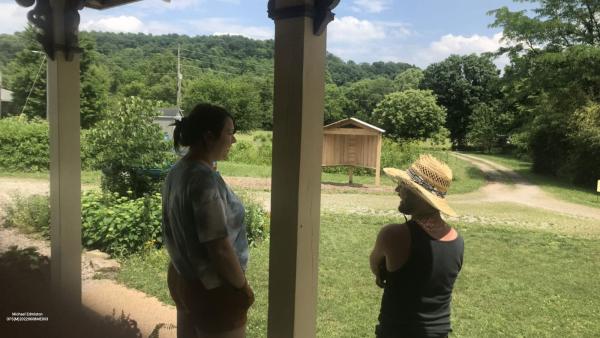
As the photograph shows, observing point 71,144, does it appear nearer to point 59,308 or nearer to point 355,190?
point 59,308

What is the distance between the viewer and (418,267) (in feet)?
3.76

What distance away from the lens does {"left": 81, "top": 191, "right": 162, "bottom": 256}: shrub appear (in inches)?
167

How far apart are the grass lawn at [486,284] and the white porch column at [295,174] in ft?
5.94

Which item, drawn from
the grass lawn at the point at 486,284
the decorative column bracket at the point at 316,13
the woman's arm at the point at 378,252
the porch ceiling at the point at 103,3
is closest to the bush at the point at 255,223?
the grass lawn at the point at 486,284

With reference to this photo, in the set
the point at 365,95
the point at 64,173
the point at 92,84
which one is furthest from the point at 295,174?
the point at 92,84

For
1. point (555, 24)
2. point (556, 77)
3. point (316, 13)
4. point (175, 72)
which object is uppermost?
point (555, 24)

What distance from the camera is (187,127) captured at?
3.78ft

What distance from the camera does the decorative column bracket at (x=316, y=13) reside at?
977 mm

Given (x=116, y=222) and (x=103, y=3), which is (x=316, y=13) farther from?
(x=116, y=222)

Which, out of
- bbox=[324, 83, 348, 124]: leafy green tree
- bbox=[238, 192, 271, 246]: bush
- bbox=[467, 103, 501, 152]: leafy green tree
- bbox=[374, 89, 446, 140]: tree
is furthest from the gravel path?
bbox=[238, 192, 271, 246]: bush

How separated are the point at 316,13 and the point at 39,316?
1.68 meters

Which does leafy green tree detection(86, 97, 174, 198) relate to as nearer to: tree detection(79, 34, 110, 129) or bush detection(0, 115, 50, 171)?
tree detection(79, 34, 110, 129)

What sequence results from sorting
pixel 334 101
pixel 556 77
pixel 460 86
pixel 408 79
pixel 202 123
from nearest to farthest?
pixel 202 123
pixel 334 101
pixel 408 79
pixel 460 86
pixel 556 77

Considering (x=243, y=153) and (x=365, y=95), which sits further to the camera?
(x=243, y=153)
